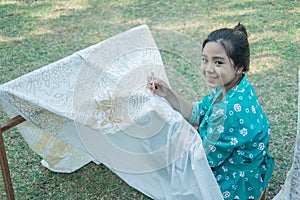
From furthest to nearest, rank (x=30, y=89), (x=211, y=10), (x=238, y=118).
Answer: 1. (x=211, y=10)
2. (x=30, y=89)
3. (x=238, y=118)

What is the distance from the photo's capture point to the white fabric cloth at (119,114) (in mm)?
1903

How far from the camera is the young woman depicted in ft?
6.13

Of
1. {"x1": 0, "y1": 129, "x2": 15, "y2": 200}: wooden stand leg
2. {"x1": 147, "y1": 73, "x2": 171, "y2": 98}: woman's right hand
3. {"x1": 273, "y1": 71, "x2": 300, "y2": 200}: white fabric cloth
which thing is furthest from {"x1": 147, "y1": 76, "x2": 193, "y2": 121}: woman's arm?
{"x1": 0, "y1": 129, "x2": 15, "y2": 200}: wooden stand leg

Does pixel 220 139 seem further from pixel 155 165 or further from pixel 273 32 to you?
pixel 273 32

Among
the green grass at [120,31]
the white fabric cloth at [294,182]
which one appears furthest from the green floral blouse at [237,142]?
the green grass at [120,31]

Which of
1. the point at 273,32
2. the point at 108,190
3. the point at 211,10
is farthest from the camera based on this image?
the point at 211,10

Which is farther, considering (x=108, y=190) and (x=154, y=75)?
(x=108, y=190)

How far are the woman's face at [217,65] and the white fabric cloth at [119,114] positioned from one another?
0.20m

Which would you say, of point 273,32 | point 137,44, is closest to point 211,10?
point 273,32

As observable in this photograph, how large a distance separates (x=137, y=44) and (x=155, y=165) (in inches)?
22.0

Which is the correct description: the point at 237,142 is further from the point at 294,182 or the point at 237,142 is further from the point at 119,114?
the point at 119,114

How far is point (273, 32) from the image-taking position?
4.07 metres

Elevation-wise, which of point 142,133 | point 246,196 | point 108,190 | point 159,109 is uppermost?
point 159,109

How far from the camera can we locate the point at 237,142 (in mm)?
1871
